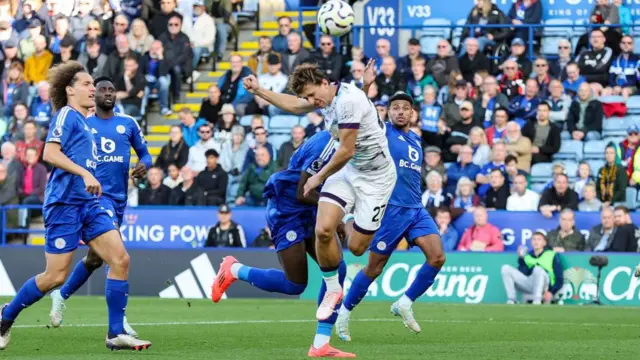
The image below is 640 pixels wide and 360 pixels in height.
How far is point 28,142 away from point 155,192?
324 centimetres

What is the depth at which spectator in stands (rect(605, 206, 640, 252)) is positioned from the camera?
2058 centimetres

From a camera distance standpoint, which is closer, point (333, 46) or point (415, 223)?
point (415, 223)

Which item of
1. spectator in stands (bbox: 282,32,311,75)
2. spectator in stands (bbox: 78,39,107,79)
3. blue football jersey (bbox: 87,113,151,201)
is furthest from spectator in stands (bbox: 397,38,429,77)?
blue football jersey (bbox: 87,113,151,201)

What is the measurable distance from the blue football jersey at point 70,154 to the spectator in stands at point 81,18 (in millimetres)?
17684

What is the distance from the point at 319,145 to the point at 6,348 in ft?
10.8

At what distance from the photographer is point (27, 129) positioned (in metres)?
25.9

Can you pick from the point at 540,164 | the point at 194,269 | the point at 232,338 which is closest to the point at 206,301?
the point at 194,269

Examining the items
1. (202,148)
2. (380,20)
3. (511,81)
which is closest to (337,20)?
(511,81)

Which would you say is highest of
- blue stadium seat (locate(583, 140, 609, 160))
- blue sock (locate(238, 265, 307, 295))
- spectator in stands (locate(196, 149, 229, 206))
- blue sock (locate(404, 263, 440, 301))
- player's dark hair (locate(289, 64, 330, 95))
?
player's dark hair (locate(289, 64, 330, 95))

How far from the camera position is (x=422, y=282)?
46.6 ft

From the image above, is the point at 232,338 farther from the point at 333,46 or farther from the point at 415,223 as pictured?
the point at 333,46

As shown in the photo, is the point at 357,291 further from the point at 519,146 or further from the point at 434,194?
the point at 519,146

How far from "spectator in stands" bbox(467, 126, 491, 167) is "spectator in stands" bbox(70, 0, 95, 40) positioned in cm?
986

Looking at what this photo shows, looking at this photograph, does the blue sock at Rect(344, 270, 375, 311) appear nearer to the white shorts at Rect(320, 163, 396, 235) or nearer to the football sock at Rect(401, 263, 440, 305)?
the football sock at Rect(401, 263, 440, 305)
